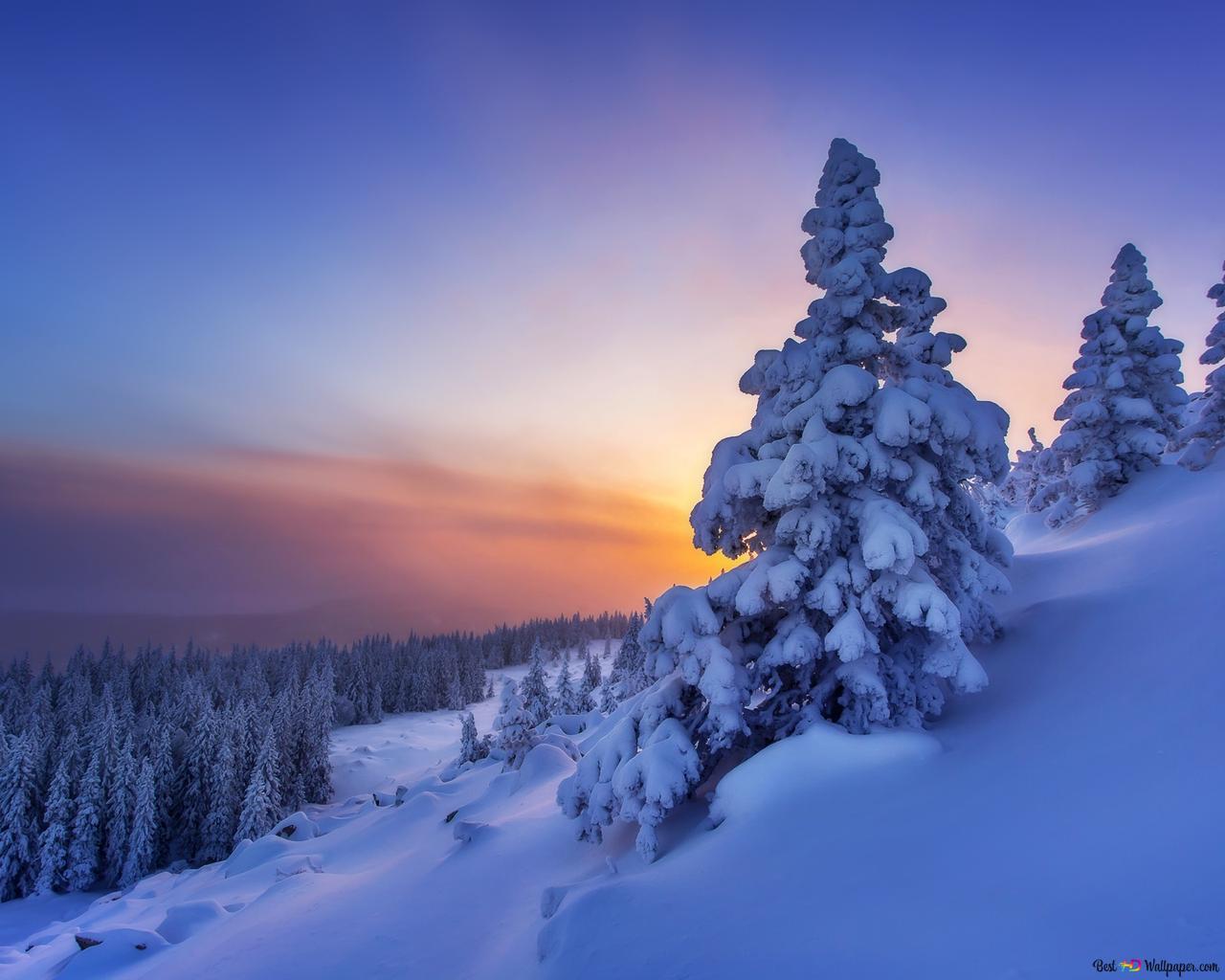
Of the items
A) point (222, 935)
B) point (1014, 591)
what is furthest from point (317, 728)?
point (1014, 591)

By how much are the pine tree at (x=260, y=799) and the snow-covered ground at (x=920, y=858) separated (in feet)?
115

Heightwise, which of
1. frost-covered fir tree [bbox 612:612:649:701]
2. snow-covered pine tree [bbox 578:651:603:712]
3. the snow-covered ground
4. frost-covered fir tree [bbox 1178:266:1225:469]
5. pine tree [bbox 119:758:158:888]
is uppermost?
frost-covered fir tree [bbox 1178:266:1225:469]

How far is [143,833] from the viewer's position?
1789 inches

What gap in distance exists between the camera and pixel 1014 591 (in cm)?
1459

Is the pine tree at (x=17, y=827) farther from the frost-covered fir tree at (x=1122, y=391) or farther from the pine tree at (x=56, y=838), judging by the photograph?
the frost-covered fir tree at (x=1122, y=391)

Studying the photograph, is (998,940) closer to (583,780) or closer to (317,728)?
(583,780)

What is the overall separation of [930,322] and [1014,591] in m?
7.32

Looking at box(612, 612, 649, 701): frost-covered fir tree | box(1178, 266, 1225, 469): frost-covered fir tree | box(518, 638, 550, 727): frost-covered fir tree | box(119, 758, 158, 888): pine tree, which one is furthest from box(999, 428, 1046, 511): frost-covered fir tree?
box(119, 758, 158, 888): pine tree

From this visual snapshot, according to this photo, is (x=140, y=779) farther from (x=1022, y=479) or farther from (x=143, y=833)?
(x=1022, y=479)

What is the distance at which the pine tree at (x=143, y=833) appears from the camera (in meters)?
44.8

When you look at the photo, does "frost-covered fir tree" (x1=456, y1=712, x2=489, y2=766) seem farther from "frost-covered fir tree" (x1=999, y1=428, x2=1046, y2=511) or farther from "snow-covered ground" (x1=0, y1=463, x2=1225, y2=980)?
"frost-covered fir tree" (x1=999, y1=428, x2=1046, y2=511)

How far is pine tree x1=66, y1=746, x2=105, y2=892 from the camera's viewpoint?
44.4 metres

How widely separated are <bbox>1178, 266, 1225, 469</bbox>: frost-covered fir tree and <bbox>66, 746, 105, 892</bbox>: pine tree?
72.0 meters

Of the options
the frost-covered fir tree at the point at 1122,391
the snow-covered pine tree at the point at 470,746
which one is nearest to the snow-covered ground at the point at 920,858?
the frost-covered fir tree at the point at 1122,391
